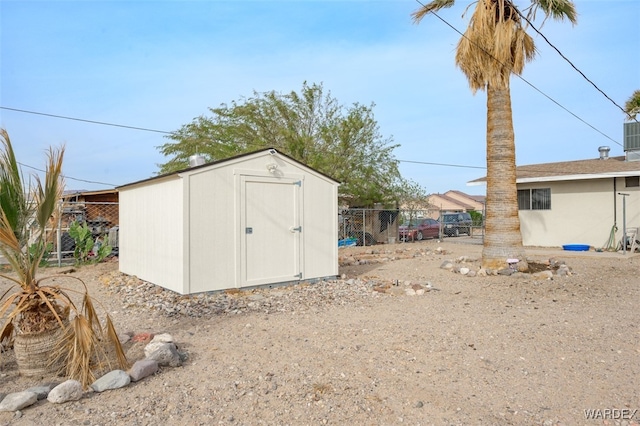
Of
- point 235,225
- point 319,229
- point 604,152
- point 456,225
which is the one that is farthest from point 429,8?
point 456,225

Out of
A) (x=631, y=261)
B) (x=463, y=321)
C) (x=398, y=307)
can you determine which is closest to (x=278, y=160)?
(x=398, y=307)

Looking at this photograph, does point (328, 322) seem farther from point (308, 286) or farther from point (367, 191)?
point (367, 191)

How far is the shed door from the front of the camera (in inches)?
312

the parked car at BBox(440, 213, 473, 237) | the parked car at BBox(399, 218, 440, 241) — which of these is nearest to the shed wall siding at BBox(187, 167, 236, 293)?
the parked car at BBox(399, 218, 440, 241)

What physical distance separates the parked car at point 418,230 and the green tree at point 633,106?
9.85m

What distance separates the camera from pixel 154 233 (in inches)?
329

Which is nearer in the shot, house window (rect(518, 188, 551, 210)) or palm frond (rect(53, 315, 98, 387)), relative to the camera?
palm frond (rect(53, 315, 98, 387))

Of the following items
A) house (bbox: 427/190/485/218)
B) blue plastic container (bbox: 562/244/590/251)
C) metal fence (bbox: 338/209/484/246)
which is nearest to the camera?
blue plastic container (bbox: 562/244/590/251)

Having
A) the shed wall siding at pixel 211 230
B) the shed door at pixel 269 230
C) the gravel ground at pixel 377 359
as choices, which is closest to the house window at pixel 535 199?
the gravel ground at pixel 377 359

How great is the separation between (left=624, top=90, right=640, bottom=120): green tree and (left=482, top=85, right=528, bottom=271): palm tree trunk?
399 inches

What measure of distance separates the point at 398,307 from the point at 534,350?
2429mm

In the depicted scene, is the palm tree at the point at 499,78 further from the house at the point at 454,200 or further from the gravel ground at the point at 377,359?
the house at the point at 454,200

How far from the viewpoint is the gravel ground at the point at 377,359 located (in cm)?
317

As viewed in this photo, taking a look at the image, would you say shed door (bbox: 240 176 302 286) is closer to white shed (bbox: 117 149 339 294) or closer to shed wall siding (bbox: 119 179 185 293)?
white shed (bbox: 117 149 339 294)
